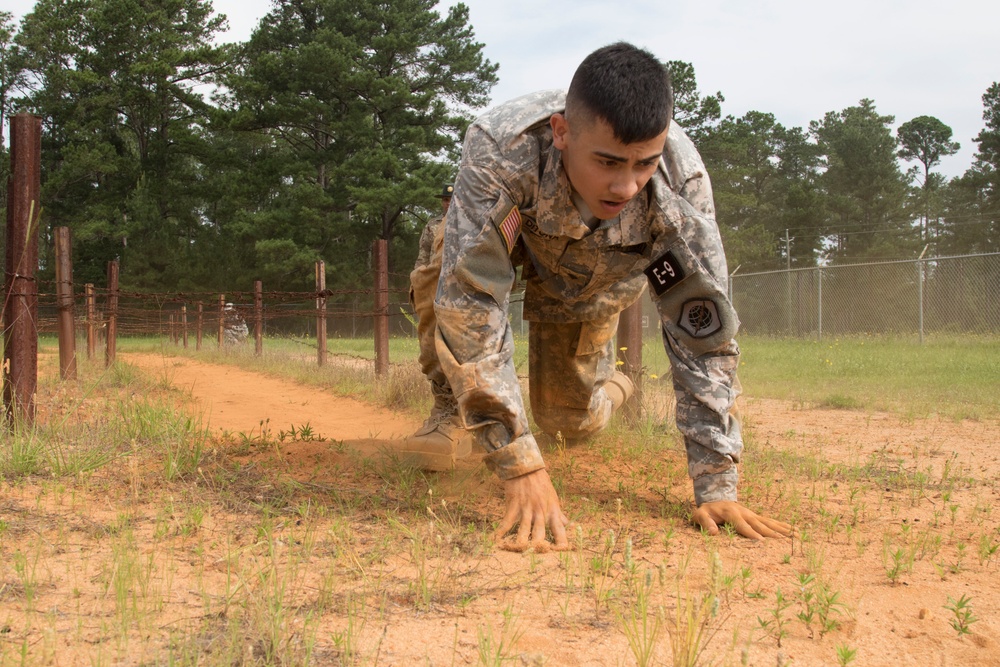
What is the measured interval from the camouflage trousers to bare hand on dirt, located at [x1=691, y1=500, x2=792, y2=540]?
1.25 metres

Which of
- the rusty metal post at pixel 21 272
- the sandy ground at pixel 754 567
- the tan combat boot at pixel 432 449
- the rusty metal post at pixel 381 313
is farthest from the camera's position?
the rusty metal post at pixel 381 313

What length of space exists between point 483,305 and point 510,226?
0.28 m

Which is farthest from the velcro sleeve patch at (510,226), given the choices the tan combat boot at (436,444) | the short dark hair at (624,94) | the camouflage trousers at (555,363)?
the tan combat boot at (436,444)

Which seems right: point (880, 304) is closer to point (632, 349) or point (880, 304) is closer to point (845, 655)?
point (632, 349)

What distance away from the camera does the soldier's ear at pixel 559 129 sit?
2.64 metres

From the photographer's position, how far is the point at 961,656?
176cm

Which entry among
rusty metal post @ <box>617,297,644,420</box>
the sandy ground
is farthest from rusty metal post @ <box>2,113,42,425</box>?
rusty metal post @ <box>617,297,644,420</box>

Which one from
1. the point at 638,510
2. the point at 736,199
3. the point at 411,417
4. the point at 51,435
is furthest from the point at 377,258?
the point at 736,199

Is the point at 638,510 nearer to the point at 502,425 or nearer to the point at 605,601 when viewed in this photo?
the point at 502,425

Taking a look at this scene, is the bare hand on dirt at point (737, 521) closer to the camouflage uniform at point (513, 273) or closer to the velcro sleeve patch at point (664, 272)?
the camouflage uniform at point (513, 273)

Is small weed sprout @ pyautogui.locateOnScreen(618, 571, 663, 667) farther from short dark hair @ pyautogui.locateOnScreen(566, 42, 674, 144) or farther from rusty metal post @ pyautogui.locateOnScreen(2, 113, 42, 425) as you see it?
rusty metal post @ pyautogui.locateOnScreen(2, 113, 42, 425)

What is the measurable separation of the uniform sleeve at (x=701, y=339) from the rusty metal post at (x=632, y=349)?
2.24 metres

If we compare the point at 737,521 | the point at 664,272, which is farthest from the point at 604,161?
the point at 737,521

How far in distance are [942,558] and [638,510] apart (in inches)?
38.4
